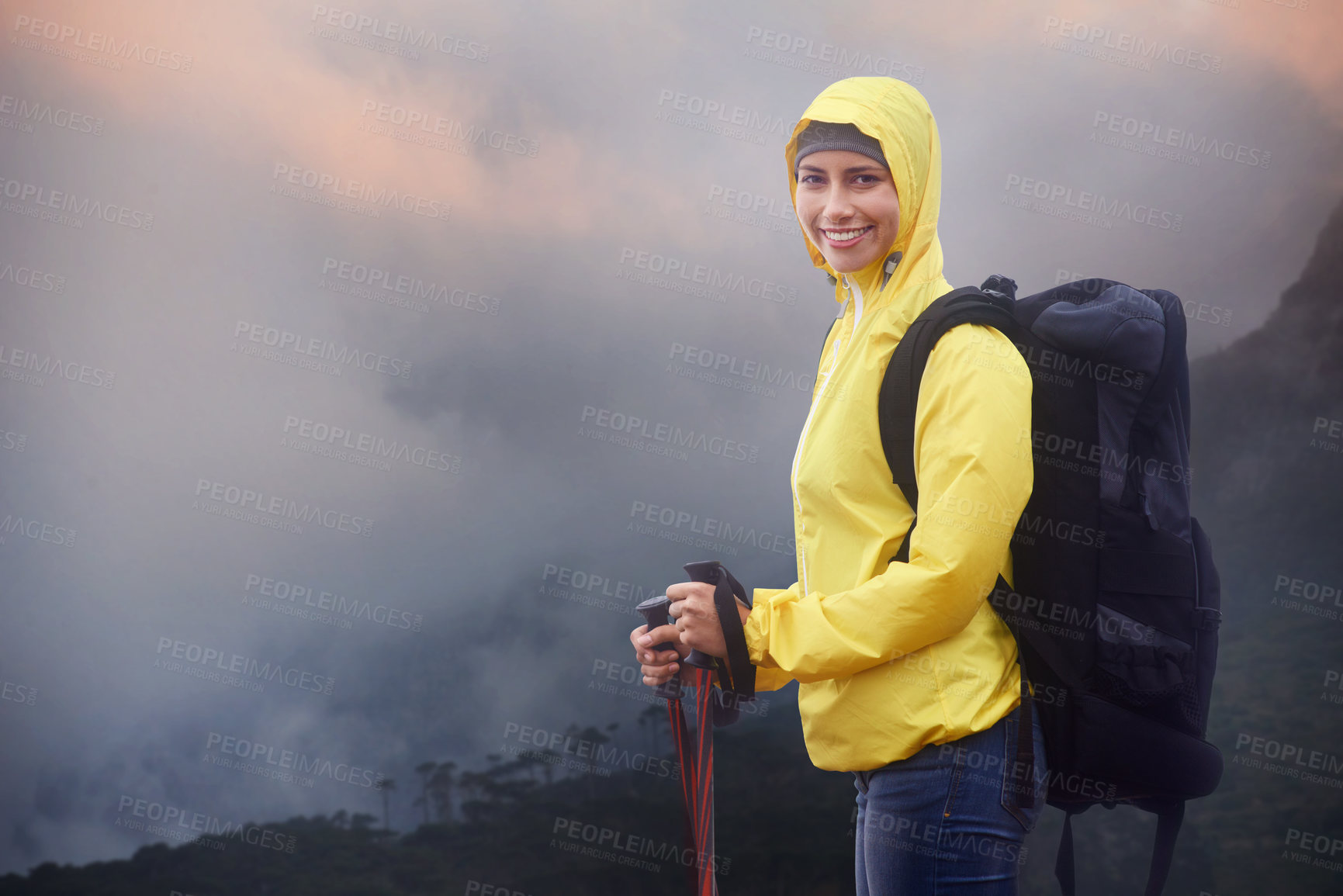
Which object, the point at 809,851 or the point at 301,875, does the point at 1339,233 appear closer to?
the point at 809,851

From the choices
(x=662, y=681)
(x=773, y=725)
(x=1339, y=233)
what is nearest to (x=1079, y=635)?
(x=662, y=681)

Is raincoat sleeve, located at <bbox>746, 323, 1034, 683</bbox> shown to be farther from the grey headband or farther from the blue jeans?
the grey headband

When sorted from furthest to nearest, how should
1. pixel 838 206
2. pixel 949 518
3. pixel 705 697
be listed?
pixel 705 697, pixel 838 206, pixel 949 518

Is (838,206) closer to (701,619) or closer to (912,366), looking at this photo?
(912,366)

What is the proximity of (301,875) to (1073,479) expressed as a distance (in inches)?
149

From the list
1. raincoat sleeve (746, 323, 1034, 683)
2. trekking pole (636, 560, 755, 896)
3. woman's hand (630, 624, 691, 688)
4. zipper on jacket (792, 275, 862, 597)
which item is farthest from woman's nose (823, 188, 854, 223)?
woman's hand (630, 624, 691, 688)

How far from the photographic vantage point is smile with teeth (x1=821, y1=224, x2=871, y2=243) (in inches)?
46.9

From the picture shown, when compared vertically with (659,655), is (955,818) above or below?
below

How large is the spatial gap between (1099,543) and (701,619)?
20.2 inches

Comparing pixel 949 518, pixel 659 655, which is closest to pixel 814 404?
pixel 949 518

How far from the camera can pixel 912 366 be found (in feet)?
3.43

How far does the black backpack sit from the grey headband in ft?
0.83

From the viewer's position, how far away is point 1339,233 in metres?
3.97

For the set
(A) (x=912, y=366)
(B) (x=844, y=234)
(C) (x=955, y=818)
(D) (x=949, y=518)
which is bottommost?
(C) (x=955, y=818)
